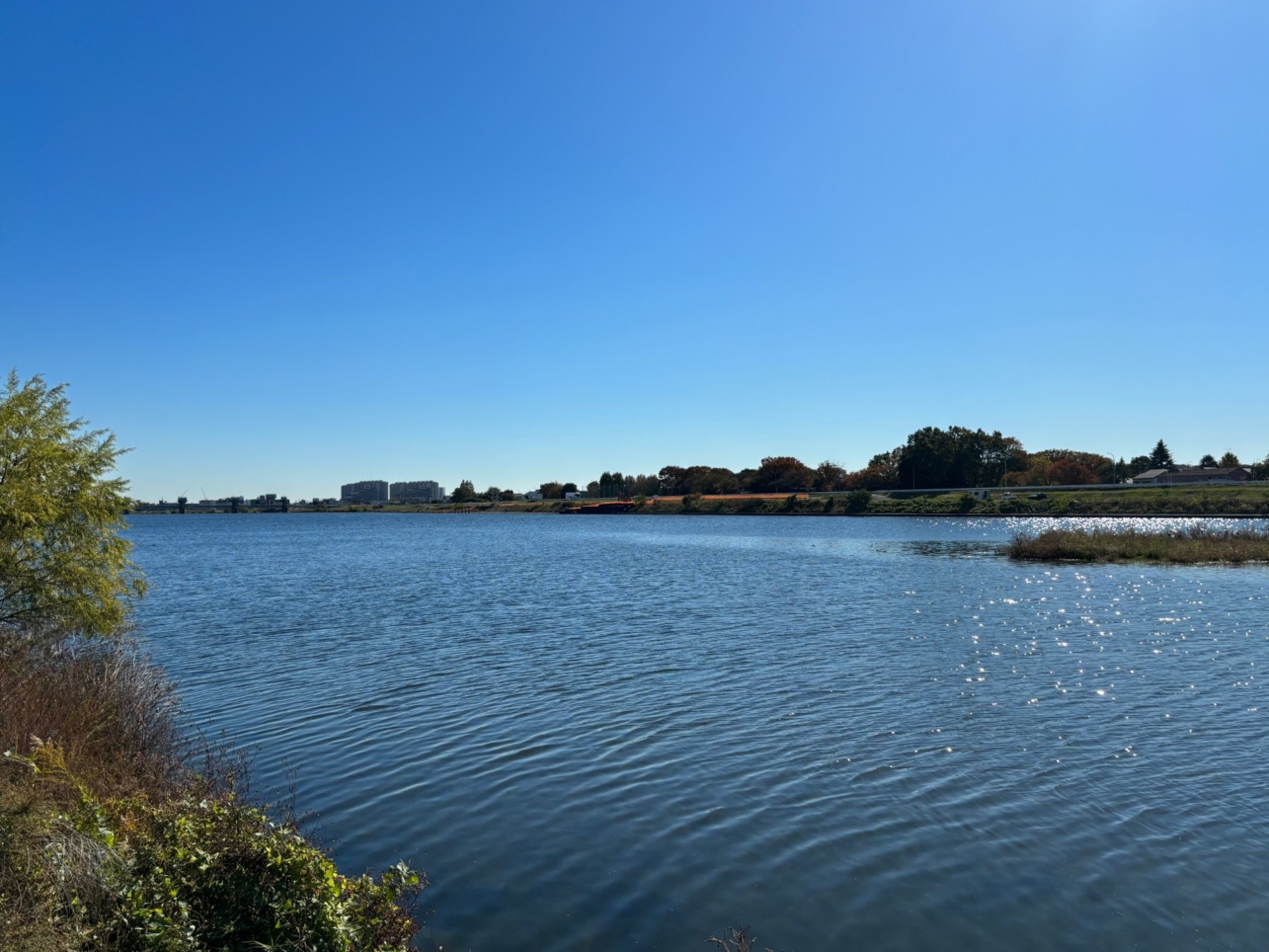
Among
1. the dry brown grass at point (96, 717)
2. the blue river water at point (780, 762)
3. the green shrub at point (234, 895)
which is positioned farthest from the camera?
the dry brown grass at point (96, 717)

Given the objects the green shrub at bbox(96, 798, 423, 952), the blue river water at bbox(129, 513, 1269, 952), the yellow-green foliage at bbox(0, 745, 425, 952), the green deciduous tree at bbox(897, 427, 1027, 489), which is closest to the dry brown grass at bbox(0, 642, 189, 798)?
the blue river water at bbox(129, 513, 1269, 952)

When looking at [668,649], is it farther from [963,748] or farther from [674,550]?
[674,550]

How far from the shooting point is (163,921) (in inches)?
250

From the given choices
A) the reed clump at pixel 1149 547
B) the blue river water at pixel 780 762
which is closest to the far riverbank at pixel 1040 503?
the reed clump at pixel 1149 547

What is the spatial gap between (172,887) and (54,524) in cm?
1229

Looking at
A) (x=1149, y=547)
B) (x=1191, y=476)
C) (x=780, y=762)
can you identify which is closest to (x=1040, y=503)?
(x=1191, y=476)

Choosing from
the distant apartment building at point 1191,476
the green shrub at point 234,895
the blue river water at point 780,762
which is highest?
the distant apartment building at point 1191,476

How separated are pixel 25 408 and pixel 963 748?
18.7 metres

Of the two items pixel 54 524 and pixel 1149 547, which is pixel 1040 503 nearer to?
pixel 1149 547

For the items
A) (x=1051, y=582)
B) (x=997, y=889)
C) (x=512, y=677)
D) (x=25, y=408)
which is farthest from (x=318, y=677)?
(x=1051, y=582)

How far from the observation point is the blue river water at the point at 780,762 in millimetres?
→ 9312

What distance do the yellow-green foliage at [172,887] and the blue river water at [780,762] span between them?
2.14 meters

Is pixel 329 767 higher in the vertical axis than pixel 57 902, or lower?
lower

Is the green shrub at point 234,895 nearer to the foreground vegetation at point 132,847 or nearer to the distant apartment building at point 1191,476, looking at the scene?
the foreground vegetation at point 132,847
